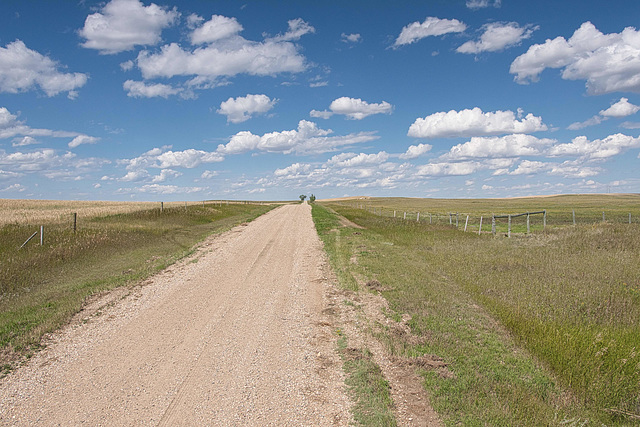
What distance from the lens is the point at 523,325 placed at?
23.6 feet

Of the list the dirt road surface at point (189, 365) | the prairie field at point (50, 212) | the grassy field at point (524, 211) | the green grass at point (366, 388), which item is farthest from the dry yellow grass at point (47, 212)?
the grassy field at point (524, 211)

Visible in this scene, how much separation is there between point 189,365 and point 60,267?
11.6 meters

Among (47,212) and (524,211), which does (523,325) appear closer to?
(47,212)

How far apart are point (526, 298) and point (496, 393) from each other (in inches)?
197

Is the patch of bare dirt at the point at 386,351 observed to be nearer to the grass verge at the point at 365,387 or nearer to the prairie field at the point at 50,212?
the grass verge at the point at 365,387

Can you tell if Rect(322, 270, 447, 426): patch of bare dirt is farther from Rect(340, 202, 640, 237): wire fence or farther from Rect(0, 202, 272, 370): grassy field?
Rect(340, 202, 640, 237): wire fence

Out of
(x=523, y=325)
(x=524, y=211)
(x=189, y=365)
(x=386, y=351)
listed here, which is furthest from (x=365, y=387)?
(x=524, y=211)

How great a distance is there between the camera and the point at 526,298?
29.7 ft

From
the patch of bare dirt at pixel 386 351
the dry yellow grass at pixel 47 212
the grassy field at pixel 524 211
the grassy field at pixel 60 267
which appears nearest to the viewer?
the patch of bare dirt at pixel 386 351

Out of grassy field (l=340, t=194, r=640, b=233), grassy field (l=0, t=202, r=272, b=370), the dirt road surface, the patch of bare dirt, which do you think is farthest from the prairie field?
grassy field (l=340, t=194, r=640, b=233)

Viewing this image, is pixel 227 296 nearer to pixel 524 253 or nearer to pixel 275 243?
pixel 275 243

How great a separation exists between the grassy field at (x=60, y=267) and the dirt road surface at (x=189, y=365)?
27.1 inches

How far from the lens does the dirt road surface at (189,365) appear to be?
14.2 ft

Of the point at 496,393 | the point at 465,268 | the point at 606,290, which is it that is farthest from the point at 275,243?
the point at 496,393
